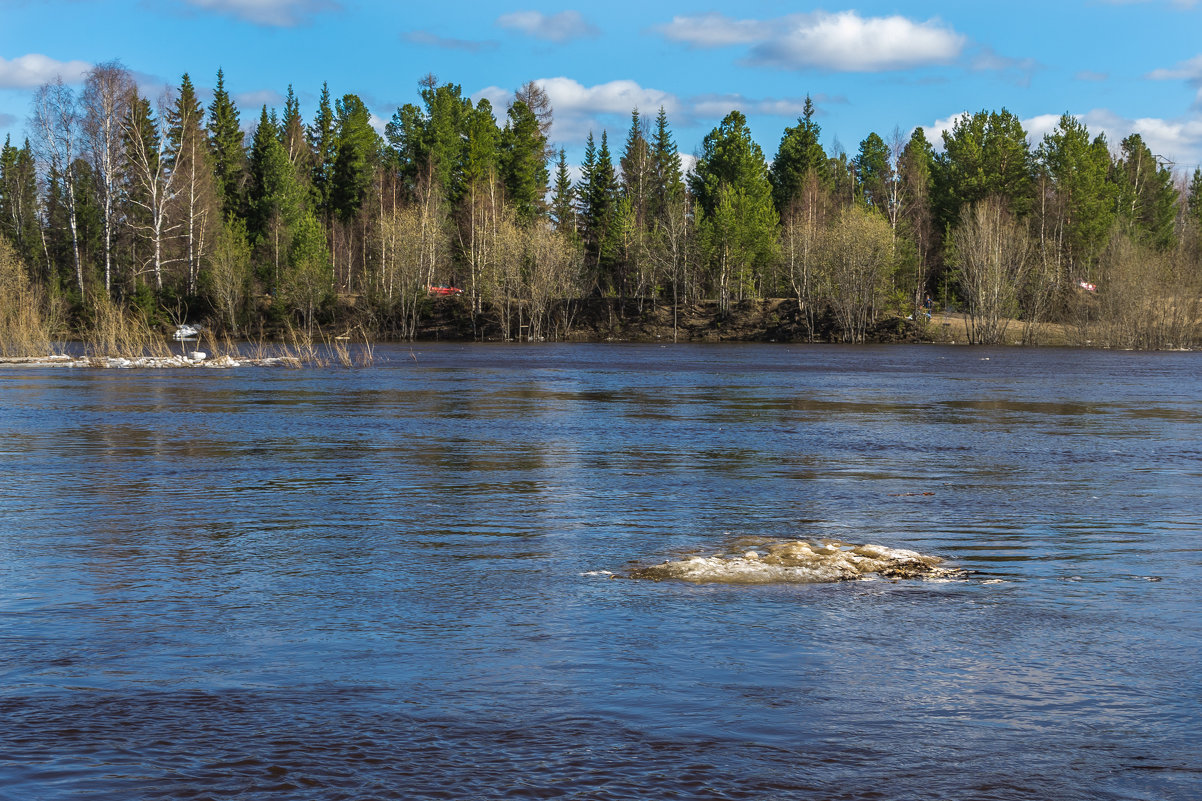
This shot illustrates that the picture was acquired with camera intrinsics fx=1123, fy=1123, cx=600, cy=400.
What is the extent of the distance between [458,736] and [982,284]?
289ft

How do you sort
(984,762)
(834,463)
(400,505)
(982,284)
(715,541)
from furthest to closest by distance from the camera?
(982,284)
(834,463)
(400,505)
(715,541)
(984,762)

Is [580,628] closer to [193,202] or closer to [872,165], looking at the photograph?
[193,202]

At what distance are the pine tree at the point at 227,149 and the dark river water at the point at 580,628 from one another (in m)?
84.7

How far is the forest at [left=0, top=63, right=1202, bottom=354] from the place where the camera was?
83.6 metres

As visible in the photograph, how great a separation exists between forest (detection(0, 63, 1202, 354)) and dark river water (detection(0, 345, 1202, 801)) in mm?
56789

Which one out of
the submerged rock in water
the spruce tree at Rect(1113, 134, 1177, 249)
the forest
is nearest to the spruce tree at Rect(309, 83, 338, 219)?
the forest

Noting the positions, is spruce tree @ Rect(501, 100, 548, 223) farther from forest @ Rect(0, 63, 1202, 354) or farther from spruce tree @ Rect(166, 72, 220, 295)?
spruce tree @ Rect(166, 72, 220, 295)

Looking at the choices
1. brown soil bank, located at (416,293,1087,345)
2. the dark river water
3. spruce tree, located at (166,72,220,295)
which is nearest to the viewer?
the dark river water

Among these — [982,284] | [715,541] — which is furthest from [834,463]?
[982,284]

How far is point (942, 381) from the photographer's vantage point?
4466 cm

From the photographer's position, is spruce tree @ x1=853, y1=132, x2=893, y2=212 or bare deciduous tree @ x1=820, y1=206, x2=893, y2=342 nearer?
bare deciduous tree @ x1=820, y1=206, x2=893, y2=342

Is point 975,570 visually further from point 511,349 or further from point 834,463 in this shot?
point 511,349

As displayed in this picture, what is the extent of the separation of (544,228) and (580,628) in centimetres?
8765

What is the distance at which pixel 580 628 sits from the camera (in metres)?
8.55
